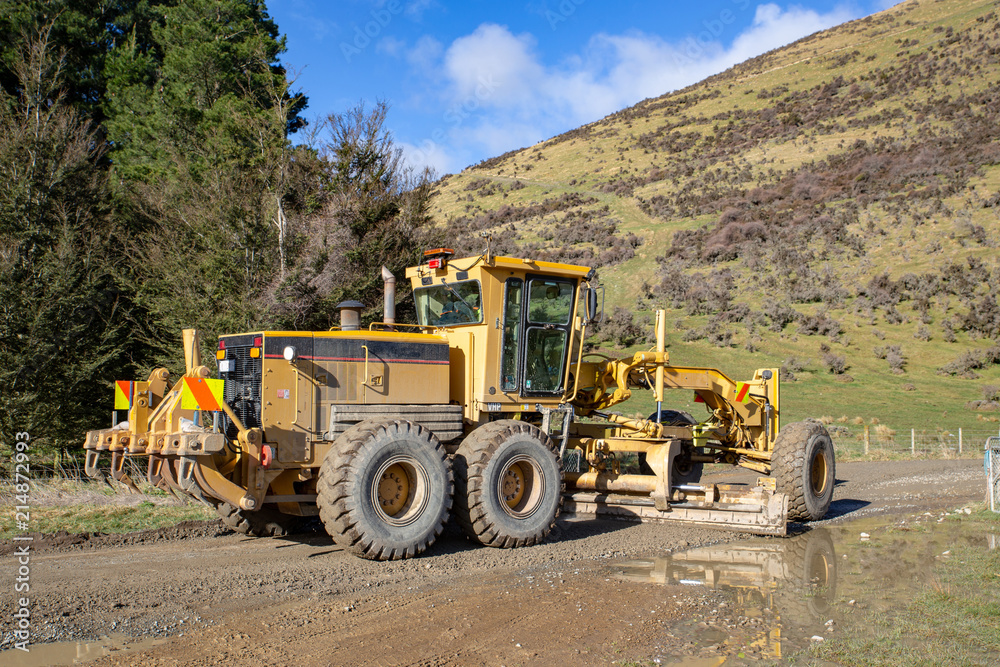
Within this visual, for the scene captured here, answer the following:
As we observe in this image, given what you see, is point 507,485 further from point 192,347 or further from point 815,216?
point 815,216

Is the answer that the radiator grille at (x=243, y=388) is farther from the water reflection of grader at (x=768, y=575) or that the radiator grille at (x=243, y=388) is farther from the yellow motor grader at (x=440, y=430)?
the water reflection of grader at (x=768, y=575)

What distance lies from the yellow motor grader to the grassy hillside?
11.0 metres

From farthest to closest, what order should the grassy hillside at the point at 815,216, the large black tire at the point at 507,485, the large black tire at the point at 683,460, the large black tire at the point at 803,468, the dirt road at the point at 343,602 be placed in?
the grassy hillside at the point at 815,216 → the large black tire at the point at 683,460 → the large black tire at the point at 803,468 → the large black tire at the point at 507,485 → the dirt road at the point at 343,602

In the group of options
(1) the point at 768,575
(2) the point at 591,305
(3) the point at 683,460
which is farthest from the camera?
(3) the point at 683,460

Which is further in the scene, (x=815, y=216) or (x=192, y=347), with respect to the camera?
(x=815, y=216)

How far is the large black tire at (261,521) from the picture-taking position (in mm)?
8605

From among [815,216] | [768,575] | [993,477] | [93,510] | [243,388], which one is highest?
[815,216]

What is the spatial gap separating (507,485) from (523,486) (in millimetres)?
261

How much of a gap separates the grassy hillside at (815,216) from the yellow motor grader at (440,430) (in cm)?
1101

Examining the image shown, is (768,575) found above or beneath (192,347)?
beneath

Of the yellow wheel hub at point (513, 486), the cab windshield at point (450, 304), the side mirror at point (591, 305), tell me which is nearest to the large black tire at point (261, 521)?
the yellow wheel hub at point (513, 486)

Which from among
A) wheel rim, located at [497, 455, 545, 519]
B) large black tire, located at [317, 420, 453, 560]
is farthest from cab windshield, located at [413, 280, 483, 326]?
large black tire, located at [317, 420, 453, 560]

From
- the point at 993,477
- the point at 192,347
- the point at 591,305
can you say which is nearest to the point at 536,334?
the point at 591,305

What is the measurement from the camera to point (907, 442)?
21391 mm
